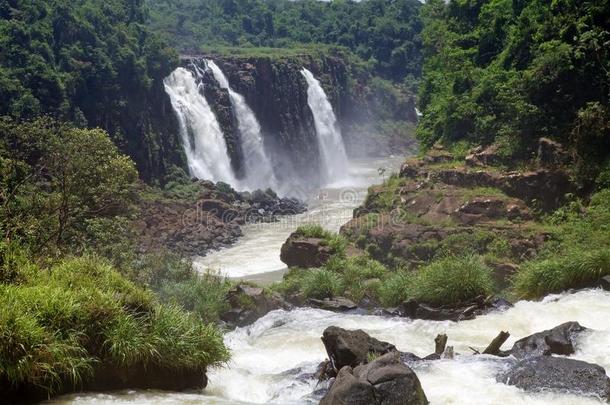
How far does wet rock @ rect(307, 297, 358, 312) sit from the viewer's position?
64.3 feet

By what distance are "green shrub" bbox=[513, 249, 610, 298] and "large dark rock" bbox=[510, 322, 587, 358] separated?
4.40 meters

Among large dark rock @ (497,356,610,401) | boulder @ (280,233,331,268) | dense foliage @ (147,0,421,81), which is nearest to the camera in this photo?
large dark rock @ (497,356,610,401)

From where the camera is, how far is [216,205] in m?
40.8

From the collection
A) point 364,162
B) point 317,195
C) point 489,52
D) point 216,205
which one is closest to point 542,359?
point 489,52

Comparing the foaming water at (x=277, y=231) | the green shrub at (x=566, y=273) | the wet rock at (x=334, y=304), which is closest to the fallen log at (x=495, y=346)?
the green shrub at (x=566, y=273)

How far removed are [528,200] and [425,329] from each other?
428 inches

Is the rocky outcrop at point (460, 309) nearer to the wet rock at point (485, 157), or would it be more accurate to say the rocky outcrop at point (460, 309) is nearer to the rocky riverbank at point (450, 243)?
the rocky riverbank at point (450, 243)

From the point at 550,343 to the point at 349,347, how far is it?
161 inches

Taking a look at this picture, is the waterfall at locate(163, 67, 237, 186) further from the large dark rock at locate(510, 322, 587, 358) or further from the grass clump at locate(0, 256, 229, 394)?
the large dark rock at locate(510, 322, 587, 358)

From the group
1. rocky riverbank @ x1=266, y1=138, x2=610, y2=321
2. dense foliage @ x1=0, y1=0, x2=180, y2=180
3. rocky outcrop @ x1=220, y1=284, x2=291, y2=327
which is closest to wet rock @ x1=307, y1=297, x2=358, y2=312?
rocky riverbank @ x1=266, y1=138, x2=610, y2=321

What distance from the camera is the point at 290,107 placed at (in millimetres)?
62750

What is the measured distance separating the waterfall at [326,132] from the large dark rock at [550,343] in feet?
170

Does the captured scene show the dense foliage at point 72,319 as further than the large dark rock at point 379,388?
Yes

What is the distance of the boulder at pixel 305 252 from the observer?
82.5ft
